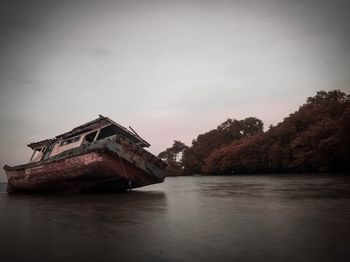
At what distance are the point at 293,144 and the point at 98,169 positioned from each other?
31.9 metres

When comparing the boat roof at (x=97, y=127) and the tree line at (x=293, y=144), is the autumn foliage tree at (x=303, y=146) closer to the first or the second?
the tree line at (x=293, y=144)

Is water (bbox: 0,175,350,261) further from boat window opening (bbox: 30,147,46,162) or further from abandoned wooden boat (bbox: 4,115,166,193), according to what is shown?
boat window opening (bbox: 30,147,46,162)

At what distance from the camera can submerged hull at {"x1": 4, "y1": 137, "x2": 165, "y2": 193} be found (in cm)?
1334

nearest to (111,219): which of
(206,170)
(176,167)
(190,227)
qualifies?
(190,227)

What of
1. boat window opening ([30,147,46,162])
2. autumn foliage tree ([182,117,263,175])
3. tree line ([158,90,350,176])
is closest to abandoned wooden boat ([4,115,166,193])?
boat window opening ([30,147,46,162])

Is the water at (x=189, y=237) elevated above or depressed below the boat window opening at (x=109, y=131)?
below

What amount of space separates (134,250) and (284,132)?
4287 cm

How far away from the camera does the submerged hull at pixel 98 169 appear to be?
1334 cm

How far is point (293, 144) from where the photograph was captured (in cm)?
3856

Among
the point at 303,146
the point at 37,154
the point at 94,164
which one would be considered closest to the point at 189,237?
the point at 94,164

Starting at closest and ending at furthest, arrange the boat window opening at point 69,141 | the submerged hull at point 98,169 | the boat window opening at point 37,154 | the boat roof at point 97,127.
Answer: the submerged hull at point 98,169
the boat roof at point 97,127
the boat window opening at point 69,141
the boat window opening at point 37,154

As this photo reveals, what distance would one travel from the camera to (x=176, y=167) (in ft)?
255

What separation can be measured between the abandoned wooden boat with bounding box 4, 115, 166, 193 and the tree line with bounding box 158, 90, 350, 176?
6182 millimetres

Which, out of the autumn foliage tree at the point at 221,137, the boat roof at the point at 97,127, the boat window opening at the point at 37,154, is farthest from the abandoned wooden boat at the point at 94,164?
the autumn foliage tree at the point at 221,137
